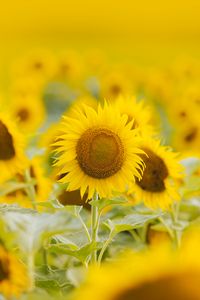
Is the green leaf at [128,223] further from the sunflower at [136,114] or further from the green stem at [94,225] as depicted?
the sunflower at [136,114]

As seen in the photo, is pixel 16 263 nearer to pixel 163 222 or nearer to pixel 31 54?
pixel 163 222

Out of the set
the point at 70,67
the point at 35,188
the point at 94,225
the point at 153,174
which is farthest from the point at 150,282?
the point at 70,67

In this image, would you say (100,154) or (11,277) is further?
(100,154)

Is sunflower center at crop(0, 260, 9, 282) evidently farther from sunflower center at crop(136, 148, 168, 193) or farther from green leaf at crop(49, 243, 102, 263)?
sunflower center at crop(136, 148, 168, 193)

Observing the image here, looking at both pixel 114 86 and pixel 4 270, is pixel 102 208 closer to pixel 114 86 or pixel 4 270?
pixel 4 270

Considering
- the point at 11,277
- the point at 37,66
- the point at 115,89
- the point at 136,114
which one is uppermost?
the point at 37,66

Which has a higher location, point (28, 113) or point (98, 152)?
point (28, 113)
